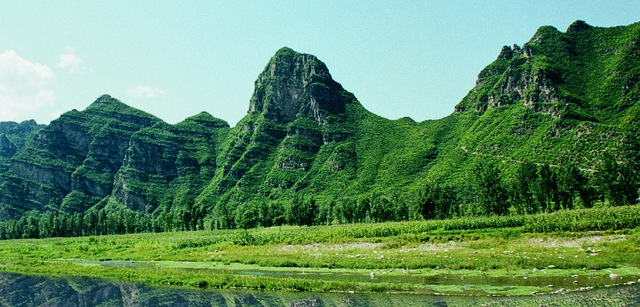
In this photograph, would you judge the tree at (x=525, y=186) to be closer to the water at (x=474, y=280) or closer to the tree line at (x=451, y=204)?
the tree line at (x=451, y=204)

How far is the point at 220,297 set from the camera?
99.6 ft

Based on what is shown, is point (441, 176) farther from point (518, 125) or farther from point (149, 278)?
point (149, 278)

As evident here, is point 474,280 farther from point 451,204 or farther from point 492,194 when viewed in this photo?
point 451,204

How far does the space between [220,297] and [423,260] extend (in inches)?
697

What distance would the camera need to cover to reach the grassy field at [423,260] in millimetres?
30250

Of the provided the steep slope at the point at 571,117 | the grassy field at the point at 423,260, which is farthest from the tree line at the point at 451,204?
the grassy field at the point at 423,260

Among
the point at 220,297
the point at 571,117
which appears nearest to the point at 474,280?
the point at 220,297

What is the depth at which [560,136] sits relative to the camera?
15138 cm

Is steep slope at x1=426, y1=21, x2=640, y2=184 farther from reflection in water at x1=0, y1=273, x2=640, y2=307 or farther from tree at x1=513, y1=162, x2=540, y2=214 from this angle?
reflection in water at x1=0, y1=273, x2=640, y2=307

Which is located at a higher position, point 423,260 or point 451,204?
point 451,204

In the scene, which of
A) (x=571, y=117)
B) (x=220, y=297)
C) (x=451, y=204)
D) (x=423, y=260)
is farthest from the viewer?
(x=571, y=117)

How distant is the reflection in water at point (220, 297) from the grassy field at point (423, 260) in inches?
62.5

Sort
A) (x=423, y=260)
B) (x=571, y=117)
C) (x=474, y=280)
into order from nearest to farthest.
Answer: (x=474, y=280), (x=423, y=260), (x=571, y=117)

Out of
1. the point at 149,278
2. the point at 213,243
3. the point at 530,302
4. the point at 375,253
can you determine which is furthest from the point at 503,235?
the point at 213,243
